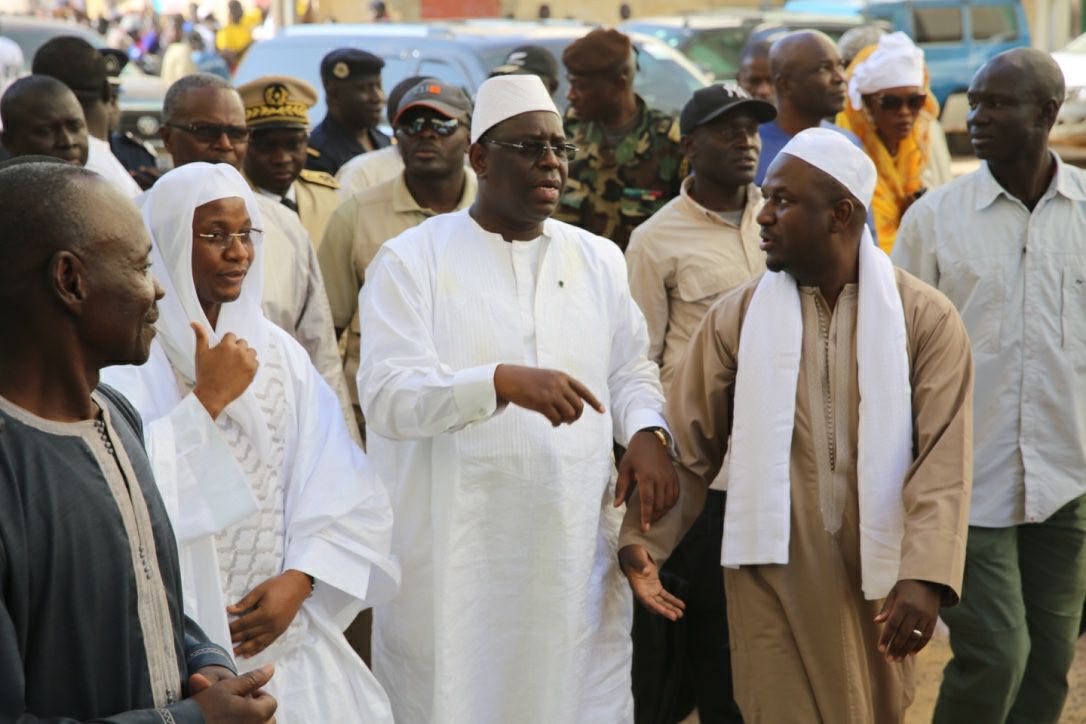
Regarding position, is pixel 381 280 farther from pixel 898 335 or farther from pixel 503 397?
pixel 898 335

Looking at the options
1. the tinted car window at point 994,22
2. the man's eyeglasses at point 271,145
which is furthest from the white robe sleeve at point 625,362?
the tinted car window at point 994,22

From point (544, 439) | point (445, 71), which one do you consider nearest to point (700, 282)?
point (544, 439)

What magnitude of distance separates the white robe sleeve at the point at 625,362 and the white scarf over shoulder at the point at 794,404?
39cm

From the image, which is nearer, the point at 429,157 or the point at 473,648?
the point at 473,648

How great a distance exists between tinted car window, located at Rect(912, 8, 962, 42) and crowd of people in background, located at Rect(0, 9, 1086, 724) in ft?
55.8

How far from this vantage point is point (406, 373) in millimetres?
3982

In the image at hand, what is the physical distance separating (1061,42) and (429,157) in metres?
22.0

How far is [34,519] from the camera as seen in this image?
7.28 ft

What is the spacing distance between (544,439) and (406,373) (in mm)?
440

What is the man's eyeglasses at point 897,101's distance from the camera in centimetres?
701

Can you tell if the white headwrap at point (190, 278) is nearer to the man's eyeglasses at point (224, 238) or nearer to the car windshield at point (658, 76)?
the man's eyeglasses at point (224, 238)

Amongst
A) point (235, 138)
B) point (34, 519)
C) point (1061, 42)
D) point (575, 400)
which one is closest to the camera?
point (34, 519)

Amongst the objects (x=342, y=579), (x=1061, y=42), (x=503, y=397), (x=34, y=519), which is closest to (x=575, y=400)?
(x=503, y=397)

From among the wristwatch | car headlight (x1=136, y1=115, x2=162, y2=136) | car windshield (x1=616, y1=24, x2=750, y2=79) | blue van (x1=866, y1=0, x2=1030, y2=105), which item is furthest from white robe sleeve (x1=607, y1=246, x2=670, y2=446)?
blue van (x1=866, y1=0, x2=1030, y2=105)
